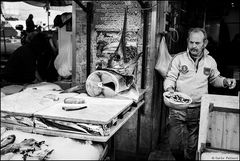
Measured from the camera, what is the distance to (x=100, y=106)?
2.63 meters

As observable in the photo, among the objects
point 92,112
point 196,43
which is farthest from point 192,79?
point 92,112

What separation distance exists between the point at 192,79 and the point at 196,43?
20.9 inches

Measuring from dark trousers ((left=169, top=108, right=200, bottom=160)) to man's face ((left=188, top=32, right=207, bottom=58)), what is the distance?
878 mm

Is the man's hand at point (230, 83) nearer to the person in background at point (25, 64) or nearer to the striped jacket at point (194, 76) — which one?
the striped jacket at point (194, 76)

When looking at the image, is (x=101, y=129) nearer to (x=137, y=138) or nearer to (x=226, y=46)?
(x=137, y=138)

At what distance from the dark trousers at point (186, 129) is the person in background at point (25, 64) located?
220 cm

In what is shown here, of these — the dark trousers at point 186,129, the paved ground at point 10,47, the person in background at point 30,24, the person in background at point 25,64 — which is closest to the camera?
the paved ground at point 10,47

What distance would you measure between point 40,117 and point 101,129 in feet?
1.85

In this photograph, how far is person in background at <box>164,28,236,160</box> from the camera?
3.82 metres

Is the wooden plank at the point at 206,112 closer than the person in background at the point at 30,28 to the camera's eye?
Yes

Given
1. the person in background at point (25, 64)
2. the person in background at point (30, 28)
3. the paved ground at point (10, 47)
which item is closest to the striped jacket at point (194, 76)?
the person in background at point (25, 64)

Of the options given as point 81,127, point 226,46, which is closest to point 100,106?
point 81,127

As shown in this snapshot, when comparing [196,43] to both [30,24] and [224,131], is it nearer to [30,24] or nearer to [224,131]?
[224,131]

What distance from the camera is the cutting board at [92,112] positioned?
222 cm
